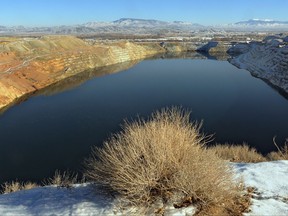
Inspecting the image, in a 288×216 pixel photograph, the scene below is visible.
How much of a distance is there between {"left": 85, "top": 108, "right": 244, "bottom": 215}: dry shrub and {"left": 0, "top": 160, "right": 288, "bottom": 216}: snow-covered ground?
0.44m

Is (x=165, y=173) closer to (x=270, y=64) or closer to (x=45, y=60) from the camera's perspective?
(x=45, y=60)

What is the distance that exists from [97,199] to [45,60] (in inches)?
2464

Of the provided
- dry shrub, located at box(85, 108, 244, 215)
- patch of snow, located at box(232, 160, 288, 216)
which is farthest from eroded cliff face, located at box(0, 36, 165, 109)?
patch of snow, located at box(232, 160, 288, 216)

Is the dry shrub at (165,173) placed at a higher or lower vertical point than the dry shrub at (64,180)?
higher

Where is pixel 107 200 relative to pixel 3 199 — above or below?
above

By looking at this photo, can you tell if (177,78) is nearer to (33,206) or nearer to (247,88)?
(247,88)

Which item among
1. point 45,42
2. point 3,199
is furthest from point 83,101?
point 45,42

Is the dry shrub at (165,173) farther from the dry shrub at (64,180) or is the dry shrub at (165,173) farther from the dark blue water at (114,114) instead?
the dark blue water at (114,114)

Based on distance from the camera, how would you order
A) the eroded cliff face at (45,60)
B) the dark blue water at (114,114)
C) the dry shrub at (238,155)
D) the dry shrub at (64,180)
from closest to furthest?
the dry shrub at (64,180), the dry shrub at (238,155), the dark blue water at (114,114), the eroded cliff face at (45,60)

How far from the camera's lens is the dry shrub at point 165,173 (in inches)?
380

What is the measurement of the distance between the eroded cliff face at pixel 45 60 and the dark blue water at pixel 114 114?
18.1ft

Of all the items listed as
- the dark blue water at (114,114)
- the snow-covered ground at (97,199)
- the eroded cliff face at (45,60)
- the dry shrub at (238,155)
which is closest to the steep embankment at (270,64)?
the dark blue water at (114,114)

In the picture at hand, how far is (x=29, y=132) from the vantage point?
33.7 metres

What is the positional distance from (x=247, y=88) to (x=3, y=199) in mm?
48434
